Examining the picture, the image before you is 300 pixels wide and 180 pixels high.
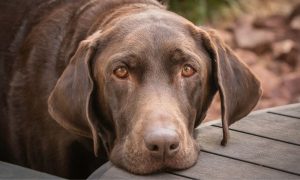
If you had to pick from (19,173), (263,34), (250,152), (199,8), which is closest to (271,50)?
(263,34)

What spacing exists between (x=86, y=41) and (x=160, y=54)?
448mm

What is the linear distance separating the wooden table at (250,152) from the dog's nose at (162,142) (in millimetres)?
104

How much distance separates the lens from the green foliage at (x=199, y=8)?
26.0 feet

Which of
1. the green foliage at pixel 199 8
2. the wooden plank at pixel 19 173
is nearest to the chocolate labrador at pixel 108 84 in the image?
the wooden plank at pixel 19 173

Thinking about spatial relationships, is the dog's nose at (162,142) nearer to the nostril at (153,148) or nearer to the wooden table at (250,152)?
the nostril at (153,148)

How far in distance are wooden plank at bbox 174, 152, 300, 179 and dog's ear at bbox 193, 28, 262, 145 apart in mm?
342

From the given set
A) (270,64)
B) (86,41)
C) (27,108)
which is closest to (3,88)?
(27,108)

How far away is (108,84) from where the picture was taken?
3947mm

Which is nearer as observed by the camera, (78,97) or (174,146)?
(174,146)

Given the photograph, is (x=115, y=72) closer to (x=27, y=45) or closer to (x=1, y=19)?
(x=27, y=45)

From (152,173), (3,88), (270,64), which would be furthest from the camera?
(270,64)

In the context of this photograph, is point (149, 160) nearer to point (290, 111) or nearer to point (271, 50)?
point (290, 111)

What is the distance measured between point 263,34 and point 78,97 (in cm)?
498

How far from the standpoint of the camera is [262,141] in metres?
3.90
